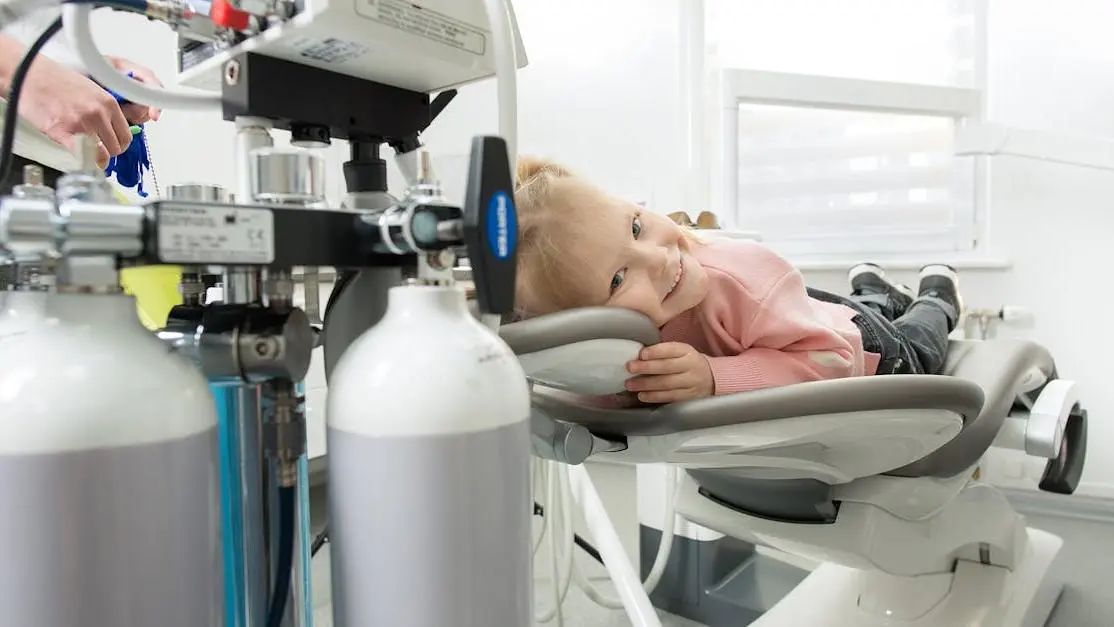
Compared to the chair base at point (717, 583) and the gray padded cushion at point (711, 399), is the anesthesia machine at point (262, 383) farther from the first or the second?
the chair base at point (717, 583)

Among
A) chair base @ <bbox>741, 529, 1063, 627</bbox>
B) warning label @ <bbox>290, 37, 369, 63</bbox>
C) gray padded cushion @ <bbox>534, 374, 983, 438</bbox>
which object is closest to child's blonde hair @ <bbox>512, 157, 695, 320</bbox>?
gray padded cushion @ <bbox>534, 374, 983, 438</bbox>

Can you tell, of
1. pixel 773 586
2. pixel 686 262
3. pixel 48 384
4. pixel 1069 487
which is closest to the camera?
pixel 48 384

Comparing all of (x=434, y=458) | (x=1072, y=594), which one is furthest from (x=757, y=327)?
(x=1072, y=594)

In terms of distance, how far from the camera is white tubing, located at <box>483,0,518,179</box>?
1.52 ft

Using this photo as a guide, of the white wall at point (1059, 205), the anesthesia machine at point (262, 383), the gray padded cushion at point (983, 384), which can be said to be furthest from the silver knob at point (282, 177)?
the white wall at point (1059, 205)

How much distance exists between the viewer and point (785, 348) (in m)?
0.78

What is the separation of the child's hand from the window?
1.24 metres

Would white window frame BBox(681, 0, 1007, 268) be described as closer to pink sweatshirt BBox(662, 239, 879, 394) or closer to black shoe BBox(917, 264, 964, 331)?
black shoe BBox(917, 264, 964, 331)

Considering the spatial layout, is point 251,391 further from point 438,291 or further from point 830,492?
point 830,492

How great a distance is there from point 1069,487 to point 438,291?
1246mm

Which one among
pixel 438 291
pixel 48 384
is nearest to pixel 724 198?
pixel 438 291

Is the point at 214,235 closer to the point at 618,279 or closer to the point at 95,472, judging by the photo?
the point at 95,472

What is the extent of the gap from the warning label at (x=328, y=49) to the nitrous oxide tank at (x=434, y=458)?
15 cm

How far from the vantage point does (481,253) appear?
36 centimetres
